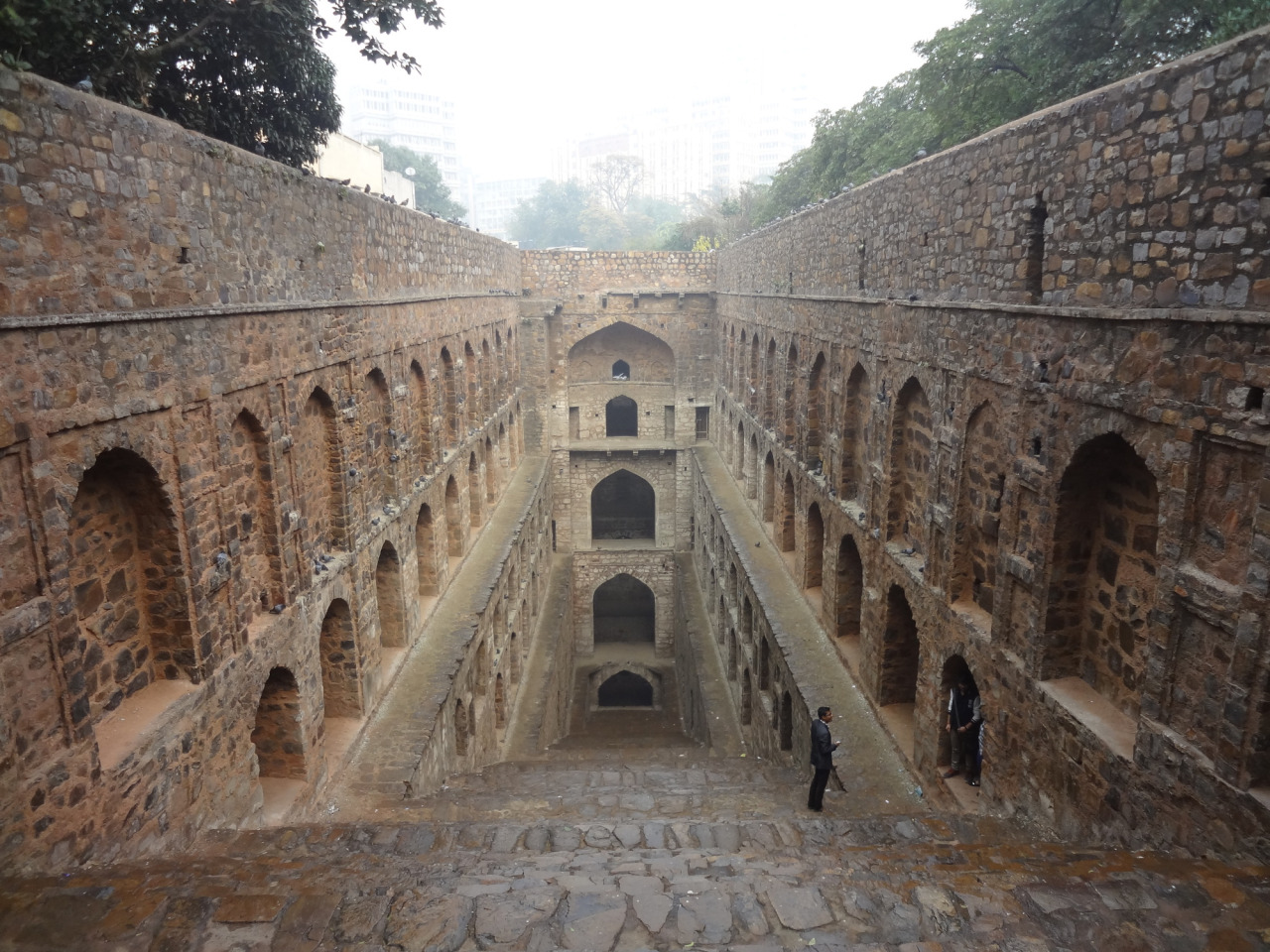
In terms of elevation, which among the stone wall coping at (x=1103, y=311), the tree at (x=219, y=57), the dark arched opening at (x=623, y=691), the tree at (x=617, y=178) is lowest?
the dark arched opening at (x=623, y=691)

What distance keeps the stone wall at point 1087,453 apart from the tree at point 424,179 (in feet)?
143

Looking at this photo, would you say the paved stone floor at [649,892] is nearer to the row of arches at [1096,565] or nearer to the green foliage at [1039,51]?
the row of arches at [1096,565]

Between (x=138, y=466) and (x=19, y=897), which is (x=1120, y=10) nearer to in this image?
(x=138, y=466)

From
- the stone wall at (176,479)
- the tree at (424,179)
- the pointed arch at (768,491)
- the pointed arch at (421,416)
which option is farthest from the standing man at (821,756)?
the tree at (424,179)

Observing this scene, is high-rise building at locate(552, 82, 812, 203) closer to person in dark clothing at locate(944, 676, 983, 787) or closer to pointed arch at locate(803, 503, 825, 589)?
pointed arch at locate(803, 503, 825, 589)

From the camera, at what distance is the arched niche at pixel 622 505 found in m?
27.6

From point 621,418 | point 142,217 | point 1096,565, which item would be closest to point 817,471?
point 1096,565

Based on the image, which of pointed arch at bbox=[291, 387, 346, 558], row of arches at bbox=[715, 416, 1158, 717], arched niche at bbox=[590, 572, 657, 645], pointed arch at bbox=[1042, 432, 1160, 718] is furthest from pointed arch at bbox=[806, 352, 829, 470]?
arched niche at bbox=[590, 572, 657, 645]

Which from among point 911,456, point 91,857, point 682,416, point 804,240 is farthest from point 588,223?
point 91,857

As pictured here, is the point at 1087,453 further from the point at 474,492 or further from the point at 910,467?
the point at 474,492

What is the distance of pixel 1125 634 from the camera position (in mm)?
5676

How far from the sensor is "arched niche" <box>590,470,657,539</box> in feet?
90.6

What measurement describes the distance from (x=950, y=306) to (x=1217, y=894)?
189 inches

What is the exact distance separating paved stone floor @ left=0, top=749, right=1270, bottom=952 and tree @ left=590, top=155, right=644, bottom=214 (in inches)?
2995
